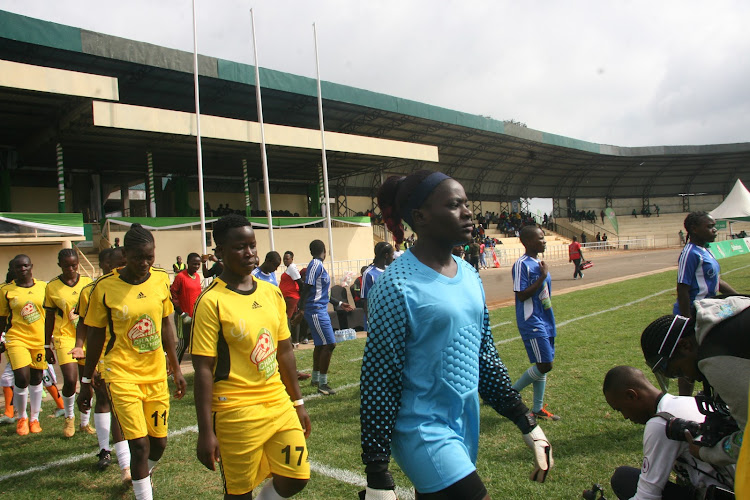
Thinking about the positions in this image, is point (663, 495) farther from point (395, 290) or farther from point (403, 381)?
point (395, 290)

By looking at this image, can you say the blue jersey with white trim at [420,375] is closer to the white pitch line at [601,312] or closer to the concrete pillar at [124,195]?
the white pitch line at [601,312]

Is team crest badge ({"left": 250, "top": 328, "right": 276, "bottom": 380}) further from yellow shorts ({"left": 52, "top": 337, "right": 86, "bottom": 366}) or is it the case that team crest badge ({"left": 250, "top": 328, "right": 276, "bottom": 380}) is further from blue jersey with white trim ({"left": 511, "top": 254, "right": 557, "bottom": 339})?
yellow shorts ({"left": 52, "top": 337, "right": 86, "bottom": 366})

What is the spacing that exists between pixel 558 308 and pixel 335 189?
2738cm

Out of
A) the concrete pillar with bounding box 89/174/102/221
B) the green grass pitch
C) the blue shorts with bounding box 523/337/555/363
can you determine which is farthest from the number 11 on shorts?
the concrete pillar with bounding box 89/174/102/221

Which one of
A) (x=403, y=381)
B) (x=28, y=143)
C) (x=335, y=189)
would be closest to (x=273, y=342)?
(x=403, y=381)

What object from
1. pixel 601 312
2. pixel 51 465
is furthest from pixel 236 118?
pixel 51 465

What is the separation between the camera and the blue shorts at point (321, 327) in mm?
7652

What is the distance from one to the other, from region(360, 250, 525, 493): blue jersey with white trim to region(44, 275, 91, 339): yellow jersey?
517cm

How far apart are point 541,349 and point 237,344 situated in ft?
11.1

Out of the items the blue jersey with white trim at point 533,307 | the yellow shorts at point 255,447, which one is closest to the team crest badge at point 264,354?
the yellow shorts at point 255,447

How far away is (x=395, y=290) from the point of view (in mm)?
2189

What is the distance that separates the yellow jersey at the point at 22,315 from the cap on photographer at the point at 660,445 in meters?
6.37

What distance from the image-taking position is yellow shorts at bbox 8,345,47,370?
6258mm

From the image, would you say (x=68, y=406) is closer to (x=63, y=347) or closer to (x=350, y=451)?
(x=63, y=347)
